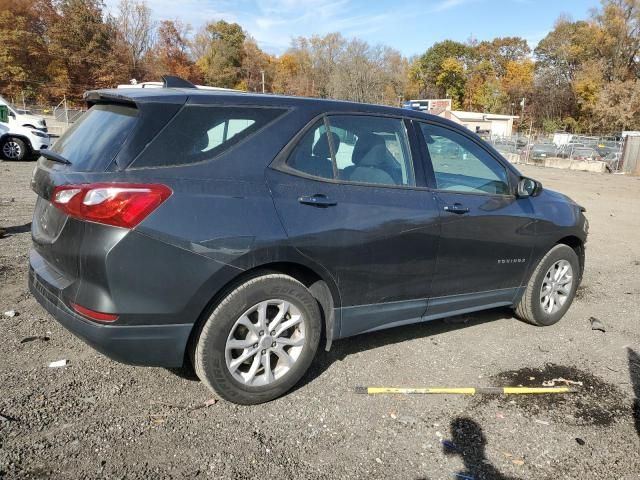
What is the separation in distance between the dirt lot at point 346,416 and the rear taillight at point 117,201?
1154 mm

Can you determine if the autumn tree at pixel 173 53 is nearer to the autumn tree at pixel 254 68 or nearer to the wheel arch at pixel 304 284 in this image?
the autumn tree at pixel 254 68

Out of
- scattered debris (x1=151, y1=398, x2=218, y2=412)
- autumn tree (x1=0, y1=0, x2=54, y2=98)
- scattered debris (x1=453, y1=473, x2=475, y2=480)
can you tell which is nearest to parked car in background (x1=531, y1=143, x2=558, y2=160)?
scattered debris (x1=453, y1=473, x2=475, y2=480)

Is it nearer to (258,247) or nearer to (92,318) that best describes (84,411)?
(92,318)

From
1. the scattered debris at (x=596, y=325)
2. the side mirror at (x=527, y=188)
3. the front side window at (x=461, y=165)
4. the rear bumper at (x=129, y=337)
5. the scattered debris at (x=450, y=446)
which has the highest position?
the front side window at (x=461, y=165)

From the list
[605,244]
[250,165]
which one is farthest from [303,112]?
[605,244]

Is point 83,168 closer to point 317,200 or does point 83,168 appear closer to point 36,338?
point 317,200

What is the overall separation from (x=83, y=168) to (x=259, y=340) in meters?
1.35

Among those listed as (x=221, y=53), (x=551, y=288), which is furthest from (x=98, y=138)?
(x=221, y=53)

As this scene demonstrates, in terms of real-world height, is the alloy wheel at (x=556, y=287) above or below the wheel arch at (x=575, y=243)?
below

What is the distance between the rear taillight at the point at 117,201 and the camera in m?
2.58

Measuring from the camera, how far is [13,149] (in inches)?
609

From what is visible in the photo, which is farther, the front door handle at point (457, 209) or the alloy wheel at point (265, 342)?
the front door handle at point (457, 209)

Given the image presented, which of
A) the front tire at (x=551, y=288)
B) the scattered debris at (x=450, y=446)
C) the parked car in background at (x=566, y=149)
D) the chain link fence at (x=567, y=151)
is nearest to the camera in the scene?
the scattered debris at (x=450, y=446)

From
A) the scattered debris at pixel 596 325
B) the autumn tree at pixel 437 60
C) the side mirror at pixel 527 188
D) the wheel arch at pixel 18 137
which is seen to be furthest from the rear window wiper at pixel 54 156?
the autumn tree at pixel 437 60
